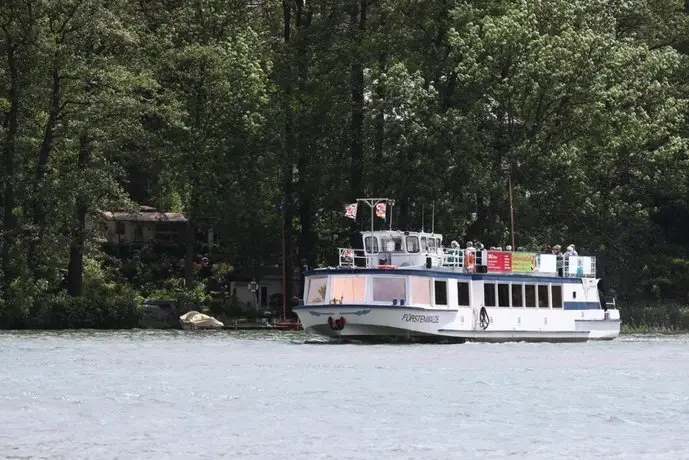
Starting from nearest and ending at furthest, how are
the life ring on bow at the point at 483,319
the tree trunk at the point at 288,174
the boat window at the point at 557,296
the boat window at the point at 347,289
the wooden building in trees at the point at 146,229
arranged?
the boat window at the point at 347,289 < the life ring on bow at the point at 483,319 < the boat window at the point at 557,296 < the tree trunk at the point at 288,174 < the wooden building in trees at the point at 146,229

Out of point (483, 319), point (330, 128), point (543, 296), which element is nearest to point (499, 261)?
point (483, 319)

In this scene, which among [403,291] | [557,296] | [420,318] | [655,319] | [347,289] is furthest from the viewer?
[655,319]

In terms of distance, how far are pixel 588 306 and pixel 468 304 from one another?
8.52 meters

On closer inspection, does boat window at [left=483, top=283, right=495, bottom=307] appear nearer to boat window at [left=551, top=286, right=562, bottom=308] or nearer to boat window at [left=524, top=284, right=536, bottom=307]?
boat window at [left=524, top=284, right=536, bottom=307]

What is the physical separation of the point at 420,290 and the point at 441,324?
1990 millimetres

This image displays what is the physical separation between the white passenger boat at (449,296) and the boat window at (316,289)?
0.13 ft

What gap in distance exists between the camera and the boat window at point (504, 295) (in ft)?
240

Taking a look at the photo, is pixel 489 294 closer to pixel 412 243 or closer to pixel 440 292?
pixel 440 292

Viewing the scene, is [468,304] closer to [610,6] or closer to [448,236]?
[448,236]

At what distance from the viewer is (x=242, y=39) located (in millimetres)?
92875

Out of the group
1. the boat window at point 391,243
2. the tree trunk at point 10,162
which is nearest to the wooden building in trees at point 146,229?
the tree trunk at point 10,162

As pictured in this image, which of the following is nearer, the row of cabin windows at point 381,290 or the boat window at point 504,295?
the row of cabin windows at point 381,290

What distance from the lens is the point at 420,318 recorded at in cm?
6919

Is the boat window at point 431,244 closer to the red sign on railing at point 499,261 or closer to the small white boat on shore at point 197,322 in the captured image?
the red sign on railing at point 499,261
